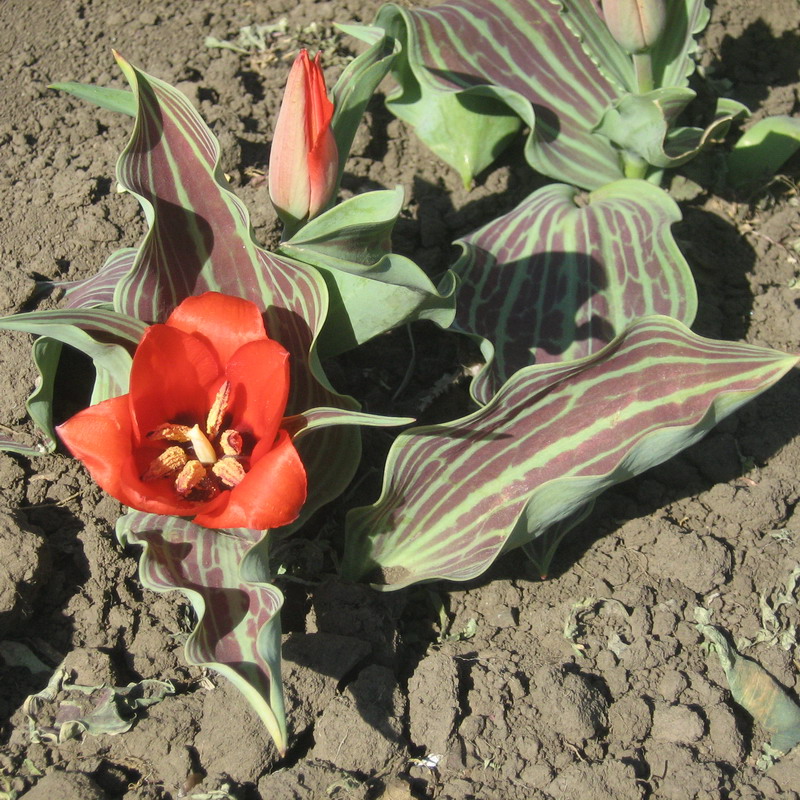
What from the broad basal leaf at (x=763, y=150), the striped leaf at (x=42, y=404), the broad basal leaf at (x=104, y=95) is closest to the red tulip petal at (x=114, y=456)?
the striped leaf at (x=42, y=404)

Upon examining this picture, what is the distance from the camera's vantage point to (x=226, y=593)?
5.49 feet

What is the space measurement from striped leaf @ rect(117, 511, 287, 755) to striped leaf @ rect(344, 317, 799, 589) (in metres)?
0.33

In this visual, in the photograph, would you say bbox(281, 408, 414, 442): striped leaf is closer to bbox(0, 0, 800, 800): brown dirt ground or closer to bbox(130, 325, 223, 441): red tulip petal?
bbox(130, 325, 223, 441): red tulip petal

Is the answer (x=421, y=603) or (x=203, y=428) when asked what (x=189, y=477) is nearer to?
(x=203, y=428)

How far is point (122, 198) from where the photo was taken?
8.23 ft

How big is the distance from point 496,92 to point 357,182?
0.54 meters

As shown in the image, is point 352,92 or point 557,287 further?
point 557,287

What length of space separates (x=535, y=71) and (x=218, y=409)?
147 centimetres

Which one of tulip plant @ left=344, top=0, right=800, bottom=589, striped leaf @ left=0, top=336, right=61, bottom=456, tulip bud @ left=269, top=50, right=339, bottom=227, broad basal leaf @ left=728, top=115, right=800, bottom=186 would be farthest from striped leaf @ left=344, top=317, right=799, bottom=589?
broad basal leaf @ left=728, top=115, right=800, bottom=186

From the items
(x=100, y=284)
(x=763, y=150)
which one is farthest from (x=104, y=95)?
(x=763, y=150)

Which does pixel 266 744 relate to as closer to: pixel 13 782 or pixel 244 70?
pixel 13 782

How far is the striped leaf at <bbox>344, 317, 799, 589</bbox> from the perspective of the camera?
1.73 metres

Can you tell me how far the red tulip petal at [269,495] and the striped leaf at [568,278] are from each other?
0.79 m

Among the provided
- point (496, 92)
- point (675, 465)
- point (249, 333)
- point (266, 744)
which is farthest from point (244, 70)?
point (266, 744)
